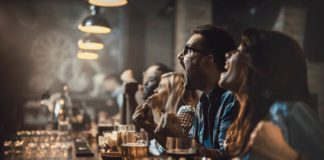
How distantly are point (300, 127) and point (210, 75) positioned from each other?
3.12 ft

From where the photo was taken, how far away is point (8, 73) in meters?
12.0

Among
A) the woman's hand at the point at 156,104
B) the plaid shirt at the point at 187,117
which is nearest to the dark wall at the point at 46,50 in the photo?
the woman's hand at the point at 156,104

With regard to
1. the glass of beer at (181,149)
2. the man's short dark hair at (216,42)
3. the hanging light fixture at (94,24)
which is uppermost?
the hanging light fixture at (94,24)

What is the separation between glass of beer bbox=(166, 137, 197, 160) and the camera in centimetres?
184

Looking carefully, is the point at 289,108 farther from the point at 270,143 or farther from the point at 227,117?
the point at 227,117

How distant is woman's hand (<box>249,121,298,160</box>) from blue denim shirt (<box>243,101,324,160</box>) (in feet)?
0.06

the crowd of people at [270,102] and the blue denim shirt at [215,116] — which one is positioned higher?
the crowd of people at [270,102]

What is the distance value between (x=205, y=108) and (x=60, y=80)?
32.8 feet

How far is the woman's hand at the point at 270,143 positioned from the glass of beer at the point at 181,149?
297 mm

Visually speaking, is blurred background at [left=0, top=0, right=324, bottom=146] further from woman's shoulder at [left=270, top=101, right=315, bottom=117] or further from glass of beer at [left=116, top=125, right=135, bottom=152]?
woman's shoulder at [left=270, top=101, right=315, bottom=117]

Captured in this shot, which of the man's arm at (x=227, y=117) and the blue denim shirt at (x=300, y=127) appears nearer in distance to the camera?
the blue denim shirt at (x=300, y=127)

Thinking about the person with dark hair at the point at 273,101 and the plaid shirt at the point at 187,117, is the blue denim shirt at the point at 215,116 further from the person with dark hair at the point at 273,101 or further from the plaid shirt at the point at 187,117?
the person with dark hair at the point at 273,101

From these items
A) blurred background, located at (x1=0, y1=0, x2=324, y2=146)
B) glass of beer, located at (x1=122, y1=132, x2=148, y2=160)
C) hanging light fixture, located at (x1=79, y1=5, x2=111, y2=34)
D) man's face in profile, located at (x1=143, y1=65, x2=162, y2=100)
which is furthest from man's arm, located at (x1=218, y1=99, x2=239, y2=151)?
blurred background, located at (x1=0, y1=0, x2=324, y2=146)

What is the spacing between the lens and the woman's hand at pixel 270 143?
1598 mm
